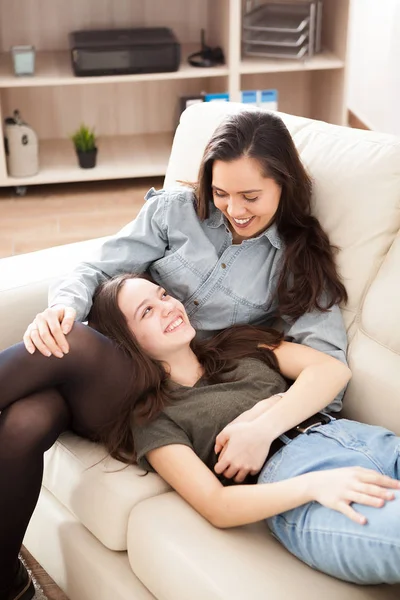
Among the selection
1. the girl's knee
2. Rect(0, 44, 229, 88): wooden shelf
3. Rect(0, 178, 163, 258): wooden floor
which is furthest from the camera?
Rect(0, 44, 229, 88): wooden shelf

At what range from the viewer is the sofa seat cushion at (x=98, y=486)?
1.47 m

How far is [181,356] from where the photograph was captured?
63.2 inches

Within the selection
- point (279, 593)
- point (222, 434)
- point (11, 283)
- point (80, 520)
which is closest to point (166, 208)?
point (11, 283)

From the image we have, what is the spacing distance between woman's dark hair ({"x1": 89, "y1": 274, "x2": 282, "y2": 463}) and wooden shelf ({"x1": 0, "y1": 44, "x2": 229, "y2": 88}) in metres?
2.00

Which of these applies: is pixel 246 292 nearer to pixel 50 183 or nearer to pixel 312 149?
pixel 312 149

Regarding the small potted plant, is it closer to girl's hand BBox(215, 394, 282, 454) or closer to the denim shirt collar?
the denim shirt collar

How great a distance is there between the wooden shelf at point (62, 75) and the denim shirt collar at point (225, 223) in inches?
75.1

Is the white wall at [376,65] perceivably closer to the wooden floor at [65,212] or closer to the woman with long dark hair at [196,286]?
the wooden floor at [65,212]

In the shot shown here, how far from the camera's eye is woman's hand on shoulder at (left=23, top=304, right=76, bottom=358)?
147cm

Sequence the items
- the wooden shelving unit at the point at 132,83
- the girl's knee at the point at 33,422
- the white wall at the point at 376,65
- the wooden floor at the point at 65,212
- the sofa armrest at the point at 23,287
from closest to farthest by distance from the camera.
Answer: the girl's knee at the point at 33,422 → the sofa armrest at the point at 23,287 → the wooden floor at the point at 65,212 → the wooden shelving unit at the point at 132,83 → the white wall at the point at 376,65

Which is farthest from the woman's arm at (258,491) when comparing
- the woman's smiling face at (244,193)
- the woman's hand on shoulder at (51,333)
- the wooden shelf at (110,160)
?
the wooden shelf at (110,160)

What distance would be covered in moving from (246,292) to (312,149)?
33cm

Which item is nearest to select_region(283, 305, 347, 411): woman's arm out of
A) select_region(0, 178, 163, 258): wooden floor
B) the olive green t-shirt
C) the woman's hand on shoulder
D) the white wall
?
the olive green t-shirt

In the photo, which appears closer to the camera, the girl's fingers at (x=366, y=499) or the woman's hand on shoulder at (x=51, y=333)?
the girl's fingers at (x=366, y=499)
